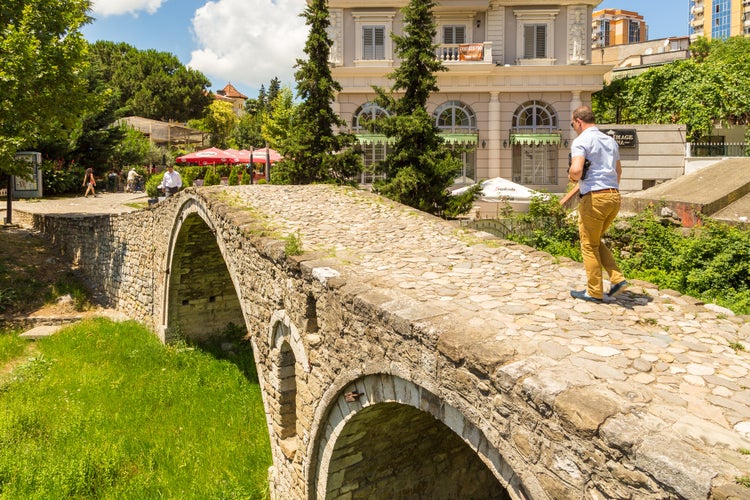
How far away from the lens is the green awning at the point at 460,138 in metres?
22.9

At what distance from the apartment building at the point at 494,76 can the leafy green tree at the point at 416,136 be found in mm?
8968

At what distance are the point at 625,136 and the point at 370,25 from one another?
12.6 meters

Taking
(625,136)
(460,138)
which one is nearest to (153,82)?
(460,138)

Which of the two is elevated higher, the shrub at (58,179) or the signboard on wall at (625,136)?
the signboard on wall at (625,136)

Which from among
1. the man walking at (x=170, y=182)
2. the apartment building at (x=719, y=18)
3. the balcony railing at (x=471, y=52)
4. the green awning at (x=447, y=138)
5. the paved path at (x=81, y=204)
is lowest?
the paved path at (x=81, y=204)

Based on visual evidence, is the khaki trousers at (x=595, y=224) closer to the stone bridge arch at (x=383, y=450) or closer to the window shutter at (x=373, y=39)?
the stone bridge arch at (x=383, y=450)

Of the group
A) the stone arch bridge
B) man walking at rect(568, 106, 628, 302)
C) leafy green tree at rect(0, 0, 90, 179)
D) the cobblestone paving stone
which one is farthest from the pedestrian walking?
man walking at rect(568, 106, 628, 302)

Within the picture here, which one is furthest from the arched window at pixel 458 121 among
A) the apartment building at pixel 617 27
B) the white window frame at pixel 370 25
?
the apartment building at pixel 617 27

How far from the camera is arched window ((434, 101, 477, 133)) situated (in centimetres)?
2331

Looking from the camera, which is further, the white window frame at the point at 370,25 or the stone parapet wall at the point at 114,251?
the white window frame at the point at 370,25

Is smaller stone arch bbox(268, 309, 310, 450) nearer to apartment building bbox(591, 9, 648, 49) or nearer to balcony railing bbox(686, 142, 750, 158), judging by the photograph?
balcony railing bbox(686, 142, 750, 158)

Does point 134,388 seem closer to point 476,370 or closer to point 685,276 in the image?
point 476,370

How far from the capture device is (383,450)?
706 cm

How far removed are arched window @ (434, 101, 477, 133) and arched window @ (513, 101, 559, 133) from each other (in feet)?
6.13
